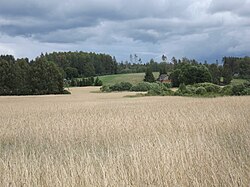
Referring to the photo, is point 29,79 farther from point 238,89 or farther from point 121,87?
point 238,89

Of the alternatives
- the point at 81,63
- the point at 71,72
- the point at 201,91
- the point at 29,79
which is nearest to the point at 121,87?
the point at 29,79

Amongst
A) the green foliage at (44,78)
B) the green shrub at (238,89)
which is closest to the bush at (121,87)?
the green foliage at (44,78)

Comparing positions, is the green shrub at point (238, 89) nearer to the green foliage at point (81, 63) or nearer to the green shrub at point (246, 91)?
the green shrub at point (246, 91)

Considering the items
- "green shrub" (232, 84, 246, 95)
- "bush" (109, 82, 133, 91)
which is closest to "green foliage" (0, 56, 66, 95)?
"bush" (109, 82, 133, 91)

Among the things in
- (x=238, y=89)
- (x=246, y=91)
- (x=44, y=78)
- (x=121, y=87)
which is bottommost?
(x=121, y=87)

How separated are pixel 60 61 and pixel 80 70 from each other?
8.73 m

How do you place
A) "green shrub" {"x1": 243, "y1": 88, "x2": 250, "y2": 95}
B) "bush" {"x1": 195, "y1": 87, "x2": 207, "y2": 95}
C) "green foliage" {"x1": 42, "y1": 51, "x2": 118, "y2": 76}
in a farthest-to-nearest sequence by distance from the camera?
1. "green foliage" {"x1": 42, "y1": 51, "x2": 118, "y2": 76}
2. "bush" {"x1": 195, "y1": 87, "x2": 207, "y2": 95}
3. "green shrub" {"x1": 243, "y1": 88, "x2": 250, "y2": 95}

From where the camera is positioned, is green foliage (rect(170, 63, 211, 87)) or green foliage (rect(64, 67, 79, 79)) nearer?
green foliage (rect(170, 63, 211, 87))

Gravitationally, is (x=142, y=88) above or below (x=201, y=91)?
below

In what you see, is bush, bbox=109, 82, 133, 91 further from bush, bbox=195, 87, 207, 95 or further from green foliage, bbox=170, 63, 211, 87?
bush, bbox=195, 87, 207, 95

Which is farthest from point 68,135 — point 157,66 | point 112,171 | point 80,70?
Result: point 157,66

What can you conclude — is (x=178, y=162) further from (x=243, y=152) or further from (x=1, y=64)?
(x=1, y=64)

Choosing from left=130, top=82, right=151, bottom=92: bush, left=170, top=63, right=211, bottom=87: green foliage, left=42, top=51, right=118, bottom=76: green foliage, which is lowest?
left=130, top=82, right=151, bottom=92: bush

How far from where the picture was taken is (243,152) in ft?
25.1
